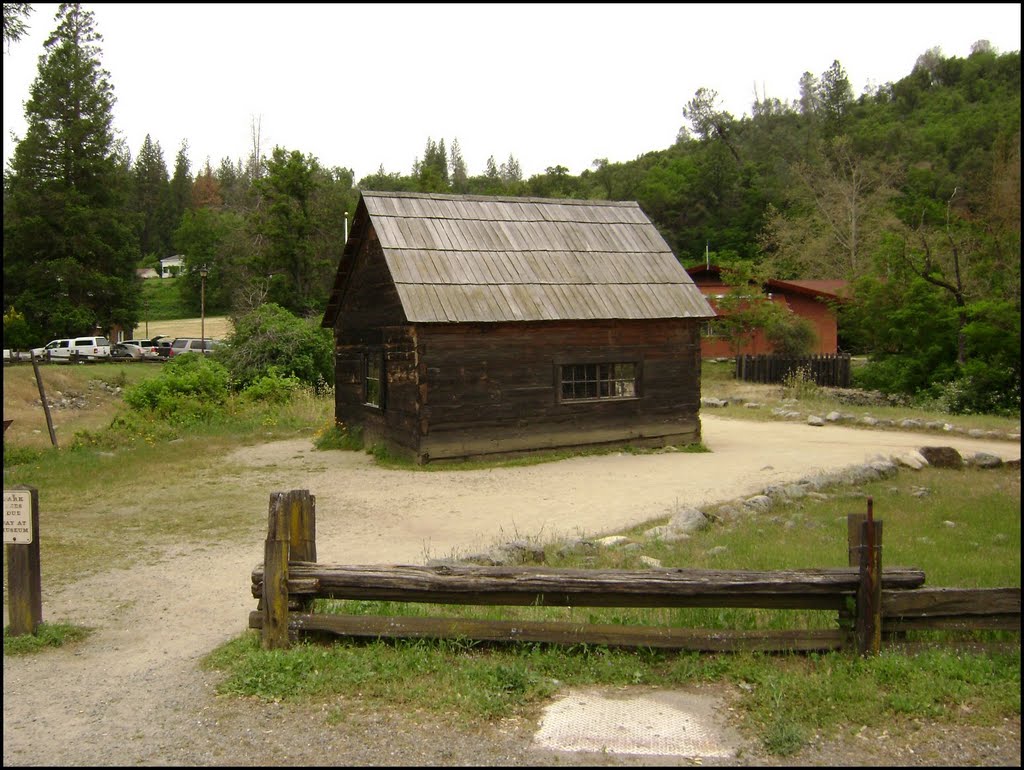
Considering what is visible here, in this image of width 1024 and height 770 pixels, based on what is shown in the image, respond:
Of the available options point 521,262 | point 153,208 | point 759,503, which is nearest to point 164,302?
point 153,208

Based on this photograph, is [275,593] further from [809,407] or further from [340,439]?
[809,407]

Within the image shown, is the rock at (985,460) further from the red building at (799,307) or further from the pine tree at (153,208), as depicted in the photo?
the pine tree at (153,208)

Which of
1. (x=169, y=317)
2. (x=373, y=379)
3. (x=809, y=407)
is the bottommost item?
(x=809, y=407)

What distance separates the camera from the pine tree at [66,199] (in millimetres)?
49719

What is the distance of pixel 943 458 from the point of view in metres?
15.8

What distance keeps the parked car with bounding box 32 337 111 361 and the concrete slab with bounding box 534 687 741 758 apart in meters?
50.4

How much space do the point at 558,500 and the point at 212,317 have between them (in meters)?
67.7

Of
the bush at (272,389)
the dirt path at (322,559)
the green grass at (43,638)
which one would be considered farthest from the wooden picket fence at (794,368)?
the green grass at (43,638)

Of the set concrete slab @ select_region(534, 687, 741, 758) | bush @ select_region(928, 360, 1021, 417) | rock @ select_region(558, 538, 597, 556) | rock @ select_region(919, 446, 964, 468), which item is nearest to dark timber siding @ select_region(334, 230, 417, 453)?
rock @ select_region(558, 538, 597, 556)

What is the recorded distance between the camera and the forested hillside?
1078 inches

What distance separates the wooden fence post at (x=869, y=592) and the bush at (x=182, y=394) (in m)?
20.0

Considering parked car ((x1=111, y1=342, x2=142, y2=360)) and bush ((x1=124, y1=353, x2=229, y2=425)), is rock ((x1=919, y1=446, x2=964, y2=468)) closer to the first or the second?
bush ((x1=124, y1=353, x2=229, y2=425))

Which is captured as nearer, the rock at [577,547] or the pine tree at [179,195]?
the rock at [577,547]

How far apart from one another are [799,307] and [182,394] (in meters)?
28.6
